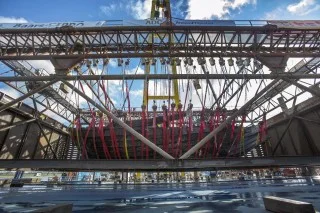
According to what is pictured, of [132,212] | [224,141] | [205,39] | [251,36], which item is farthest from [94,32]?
[224,141]

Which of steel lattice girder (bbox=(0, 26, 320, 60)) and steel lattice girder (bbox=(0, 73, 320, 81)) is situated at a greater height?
steel lattice girder (bbox=(0, 26, 320, 60))

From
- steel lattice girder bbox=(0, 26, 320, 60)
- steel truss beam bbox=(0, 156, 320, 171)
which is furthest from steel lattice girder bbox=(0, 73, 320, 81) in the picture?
steel truss beam bbox=(0, 156, 320, 171)

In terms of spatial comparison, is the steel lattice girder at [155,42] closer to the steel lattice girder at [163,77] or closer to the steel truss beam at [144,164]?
the steel lattice girder at [163,77]

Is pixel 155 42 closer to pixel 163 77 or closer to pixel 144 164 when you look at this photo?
pixel 163 77

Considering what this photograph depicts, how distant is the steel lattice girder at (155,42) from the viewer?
8.24m

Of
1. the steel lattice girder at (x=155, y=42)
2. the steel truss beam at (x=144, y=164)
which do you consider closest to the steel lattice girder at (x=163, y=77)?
the steel lattice girder at (x=155, y=42)

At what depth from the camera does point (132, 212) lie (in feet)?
10.2

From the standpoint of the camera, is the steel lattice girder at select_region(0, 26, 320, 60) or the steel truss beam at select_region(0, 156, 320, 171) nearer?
the steel truss beam at select_region(0, 156, 320, 171)

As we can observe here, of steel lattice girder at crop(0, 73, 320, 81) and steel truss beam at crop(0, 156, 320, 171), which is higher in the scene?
steel lattice girder at crop(0, 73, 320, 81)

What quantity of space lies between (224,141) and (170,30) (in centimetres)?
743

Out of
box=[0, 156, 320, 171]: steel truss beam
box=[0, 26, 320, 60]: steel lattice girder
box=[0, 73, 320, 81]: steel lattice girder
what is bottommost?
box=[0, 156, 320, 171]: steel truss beam

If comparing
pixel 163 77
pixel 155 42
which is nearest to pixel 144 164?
pixel 163 77

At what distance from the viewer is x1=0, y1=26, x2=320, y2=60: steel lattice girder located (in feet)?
27.0

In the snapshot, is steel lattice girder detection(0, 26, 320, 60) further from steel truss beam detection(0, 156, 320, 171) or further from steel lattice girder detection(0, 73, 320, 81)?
steel truss beam detection(0, 156, 320, 171)
